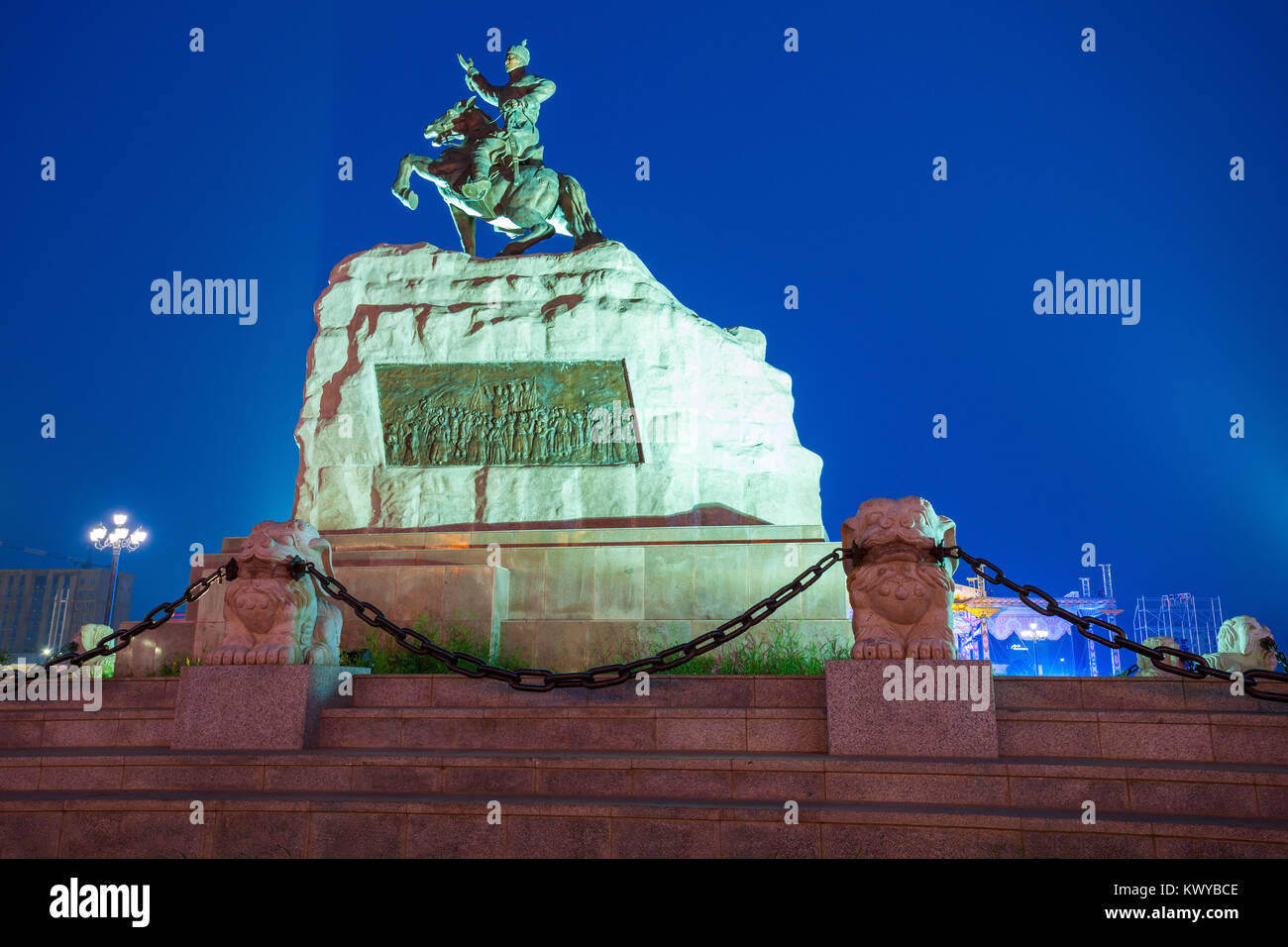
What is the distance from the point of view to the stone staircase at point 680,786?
414cm

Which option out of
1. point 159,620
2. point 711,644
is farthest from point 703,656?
point 159,620

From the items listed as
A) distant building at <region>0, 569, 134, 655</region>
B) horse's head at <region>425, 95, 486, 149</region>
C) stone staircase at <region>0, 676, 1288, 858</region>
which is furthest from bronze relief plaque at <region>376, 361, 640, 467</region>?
distant building at <region>0, 569, 134, 655</region>

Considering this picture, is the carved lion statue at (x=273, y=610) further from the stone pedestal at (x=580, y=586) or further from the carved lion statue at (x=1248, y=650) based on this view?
the carved lion statue at (x=1248, y=650)

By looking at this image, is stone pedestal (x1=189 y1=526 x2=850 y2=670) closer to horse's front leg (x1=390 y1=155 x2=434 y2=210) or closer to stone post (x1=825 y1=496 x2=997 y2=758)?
stone post (x1=825 y1=496 x2=997 y2=758)

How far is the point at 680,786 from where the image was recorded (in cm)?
474

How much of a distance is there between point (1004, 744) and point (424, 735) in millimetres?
3259

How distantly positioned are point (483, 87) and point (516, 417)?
522 cm

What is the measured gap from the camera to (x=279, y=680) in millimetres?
5672

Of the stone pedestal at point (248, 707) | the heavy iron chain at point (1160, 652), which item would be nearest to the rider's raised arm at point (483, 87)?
the stone pedestal at point (248, 707)

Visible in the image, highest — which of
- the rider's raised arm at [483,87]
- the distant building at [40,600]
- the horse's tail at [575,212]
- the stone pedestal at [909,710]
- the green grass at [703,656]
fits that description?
the rider's raised arm at [483,87]

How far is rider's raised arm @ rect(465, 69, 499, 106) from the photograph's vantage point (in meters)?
13.1

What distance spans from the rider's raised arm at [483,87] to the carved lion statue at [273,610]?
879cm
